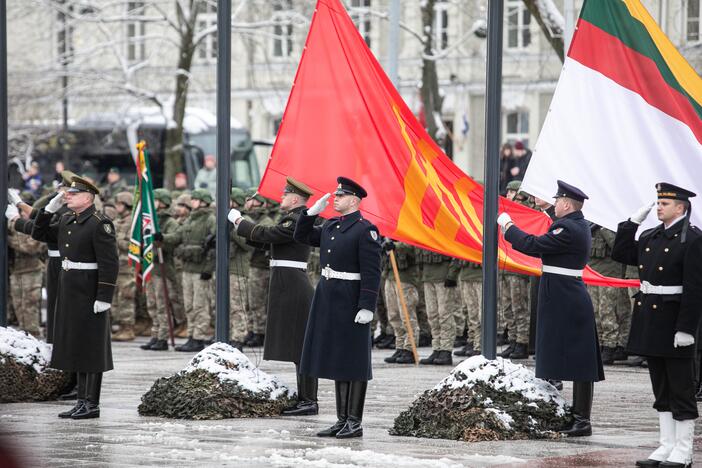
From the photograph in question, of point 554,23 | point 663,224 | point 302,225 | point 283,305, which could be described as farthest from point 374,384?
point 554,23

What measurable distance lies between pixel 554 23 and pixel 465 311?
5688mm

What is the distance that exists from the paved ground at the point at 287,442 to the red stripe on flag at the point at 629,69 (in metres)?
2.56

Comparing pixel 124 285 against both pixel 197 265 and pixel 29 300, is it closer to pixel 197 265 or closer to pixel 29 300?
pixel 29 300

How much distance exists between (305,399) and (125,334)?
9.14 m

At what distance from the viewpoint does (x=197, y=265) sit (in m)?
19.2

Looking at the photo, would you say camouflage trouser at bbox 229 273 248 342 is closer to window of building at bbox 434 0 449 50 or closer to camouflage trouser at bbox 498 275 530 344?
camouflage trouser at bbox 498 275 530 344

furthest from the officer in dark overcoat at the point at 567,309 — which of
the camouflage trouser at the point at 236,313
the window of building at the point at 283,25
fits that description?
the window of building at the point at 283,25

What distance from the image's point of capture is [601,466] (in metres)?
9.52

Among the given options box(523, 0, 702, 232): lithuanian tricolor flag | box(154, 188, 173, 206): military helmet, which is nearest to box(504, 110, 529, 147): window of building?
box(154, 188, 173, 206): military helmet

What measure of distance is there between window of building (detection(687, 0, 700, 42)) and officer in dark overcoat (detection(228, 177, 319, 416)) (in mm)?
13402

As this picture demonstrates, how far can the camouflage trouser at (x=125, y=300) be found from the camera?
20.7m

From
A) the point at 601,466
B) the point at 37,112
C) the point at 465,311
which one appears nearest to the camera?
the point at 601,466

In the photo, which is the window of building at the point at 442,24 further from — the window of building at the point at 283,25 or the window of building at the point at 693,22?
the window of building at the point at 693,22

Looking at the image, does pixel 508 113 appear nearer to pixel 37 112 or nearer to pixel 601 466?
pixel 37 112
